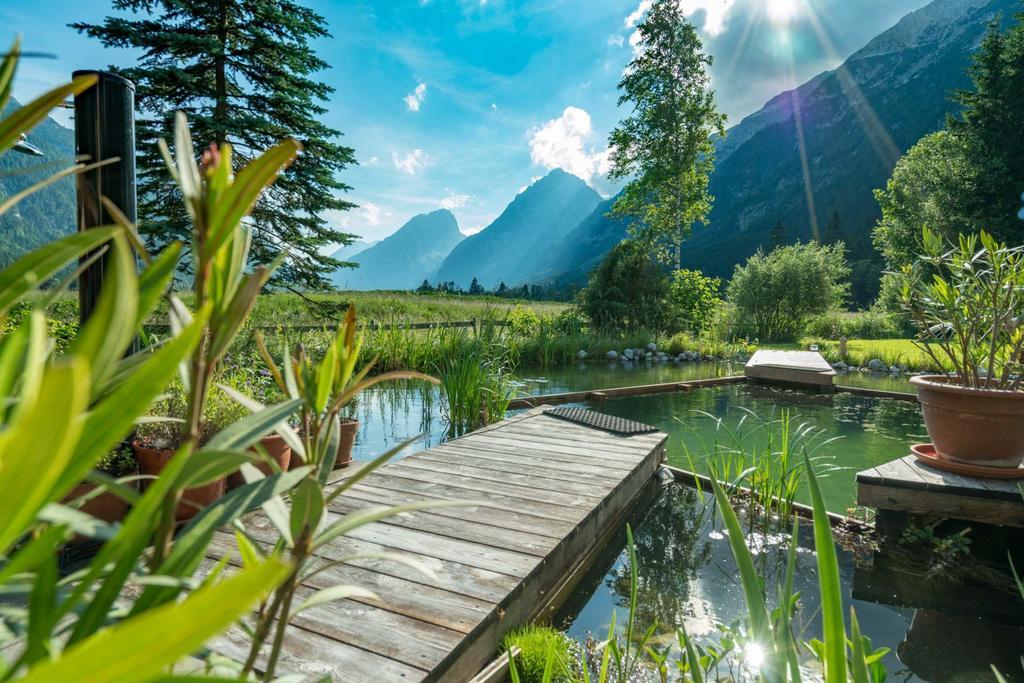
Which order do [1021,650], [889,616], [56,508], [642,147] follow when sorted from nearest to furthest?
[56,508] < [1021,650] < [889,616] < [642,147]

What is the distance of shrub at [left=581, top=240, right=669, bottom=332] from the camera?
557 inches

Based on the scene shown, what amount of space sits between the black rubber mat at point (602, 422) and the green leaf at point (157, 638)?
4341 millimetres

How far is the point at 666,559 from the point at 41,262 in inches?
120

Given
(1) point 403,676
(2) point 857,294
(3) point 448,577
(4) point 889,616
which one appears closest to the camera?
(1) point 403,676

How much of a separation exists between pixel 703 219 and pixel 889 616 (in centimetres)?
1615

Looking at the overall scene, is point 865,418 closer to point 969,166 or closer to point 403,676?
point 403,676

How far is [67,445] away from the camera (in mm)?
174

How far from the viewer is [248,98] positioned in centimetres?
996

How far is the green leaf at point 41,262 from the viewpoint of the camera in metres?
0.35

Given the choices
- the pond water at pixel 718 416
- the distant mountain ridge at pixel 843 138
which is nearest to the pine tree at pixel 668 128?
the pond water at pixel 718 416

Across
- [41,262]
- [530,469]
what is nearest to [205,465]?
[41,262]

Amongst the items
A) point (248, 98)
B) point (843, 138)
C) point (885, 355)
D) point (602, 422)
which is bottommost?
point (602, 422)

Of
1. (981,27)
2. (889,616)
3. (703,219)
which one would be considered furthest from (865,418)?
(981,27)

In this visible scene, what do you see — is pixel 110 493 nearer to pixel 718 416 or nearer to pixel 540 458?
pixel 540 458
